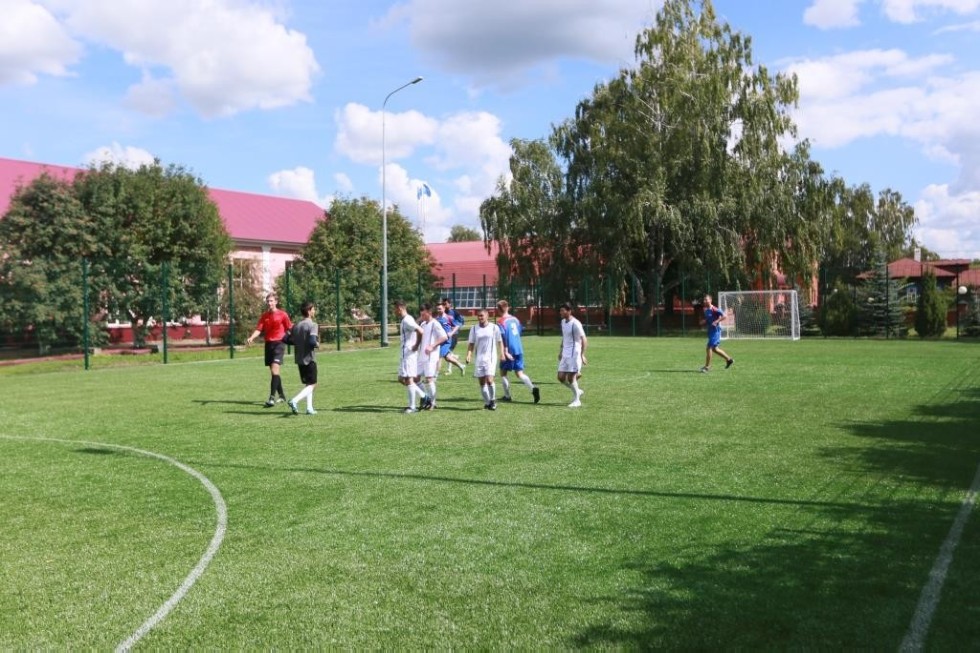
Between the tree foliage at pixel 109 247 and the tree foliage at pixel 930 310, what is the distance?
1183 inches

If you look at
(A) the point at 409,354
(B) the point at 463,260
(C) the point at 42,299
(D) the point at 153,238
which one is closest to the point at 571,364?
(A) the point at 409,354

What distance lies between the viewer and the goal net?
120 feet

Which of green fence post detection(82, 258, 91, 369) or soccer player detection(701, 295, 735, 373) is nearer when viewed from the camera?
soccer player detection(701, 295, 735, 373)

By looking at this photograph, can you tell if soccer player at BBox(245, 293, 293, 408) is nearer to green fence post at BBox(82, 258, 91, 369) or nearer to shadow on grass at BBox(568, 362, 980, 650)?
shadow on grass at BBox(568, 362, 980, 650)

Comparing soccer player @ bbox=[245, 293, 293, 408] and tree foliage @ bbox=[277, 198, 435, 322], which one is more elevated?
tree foliage @ bbox=[277, 198, 435, 322]

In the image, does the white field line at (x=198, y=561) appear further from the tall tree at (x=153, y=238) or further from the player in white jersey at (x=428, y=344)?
the tall tree at (x=153, y=238)

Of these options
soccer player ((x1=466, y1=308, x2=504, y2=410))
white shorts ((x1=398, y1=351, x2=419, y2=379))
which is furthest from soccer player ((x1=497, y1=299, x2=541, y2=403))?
white shorts ((x1=398, y1=351, x2=419, y2=379))

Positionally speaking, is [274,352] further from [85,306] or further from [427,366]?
[85,306]

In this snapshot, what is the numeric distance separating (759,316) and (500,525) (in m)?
32.9

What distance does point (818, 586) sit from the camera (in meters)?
4.89

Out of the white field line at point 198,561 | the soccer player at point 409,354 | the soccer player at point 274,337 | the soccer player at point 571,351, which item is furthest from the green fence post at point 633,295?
the white field line at point 198,561

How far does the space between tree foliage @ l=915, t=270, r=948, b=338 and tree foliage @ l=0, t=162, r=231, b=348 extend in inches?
1183

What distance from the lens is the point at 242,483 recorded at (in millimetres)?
7988

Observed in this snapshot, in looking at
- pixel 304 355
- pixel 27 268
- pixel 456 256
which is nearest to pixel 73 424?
pixel 304 355
